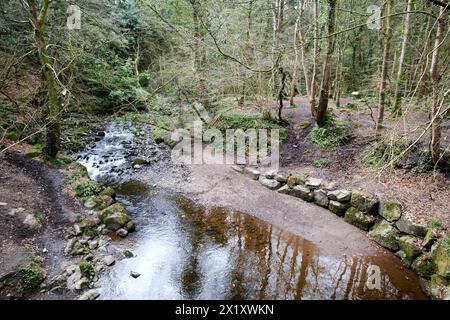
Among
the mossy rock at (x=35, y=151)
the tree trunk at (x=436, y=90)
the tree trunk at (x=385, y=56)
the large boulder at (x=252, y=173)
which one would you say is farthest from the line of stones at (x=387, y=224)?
the mossy rock at (x=35, y=151)

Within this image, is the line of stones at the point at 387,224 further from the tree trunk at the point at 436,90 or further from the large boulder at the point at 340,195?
the tree trunk at the point at 436,90

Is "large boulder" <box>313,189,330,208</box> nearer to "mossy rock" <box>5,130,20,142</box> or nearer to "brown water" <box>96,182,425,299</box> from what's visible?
"brown water" <box>96,182,425,299</box>

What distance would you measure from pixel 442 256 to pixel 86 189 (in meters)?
8.14

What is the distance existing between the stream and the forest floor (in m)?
A: 1.49

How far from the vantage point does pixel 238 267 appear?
565cm

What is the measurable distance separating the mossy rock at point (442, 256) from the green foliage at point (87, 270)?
21.1 ft

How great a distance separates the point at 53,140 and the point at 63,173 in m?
1.16

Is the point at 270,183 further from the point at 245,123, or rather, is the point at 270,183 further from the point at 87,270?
the point at 87,270

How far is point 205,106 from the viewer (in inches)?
494

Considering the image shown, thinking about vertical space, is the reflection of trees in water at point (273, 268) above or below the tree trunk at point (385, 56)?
below

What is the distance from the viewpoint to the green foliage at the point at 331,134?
31.1 ft

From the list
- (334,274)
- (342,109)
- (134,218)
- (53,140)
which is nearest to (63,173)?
(53,140)

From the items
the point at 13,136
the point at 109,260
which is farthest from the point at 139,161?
the point at 109,260

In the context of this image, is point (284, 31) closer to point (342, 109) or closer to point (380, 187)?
point (342, 109)
